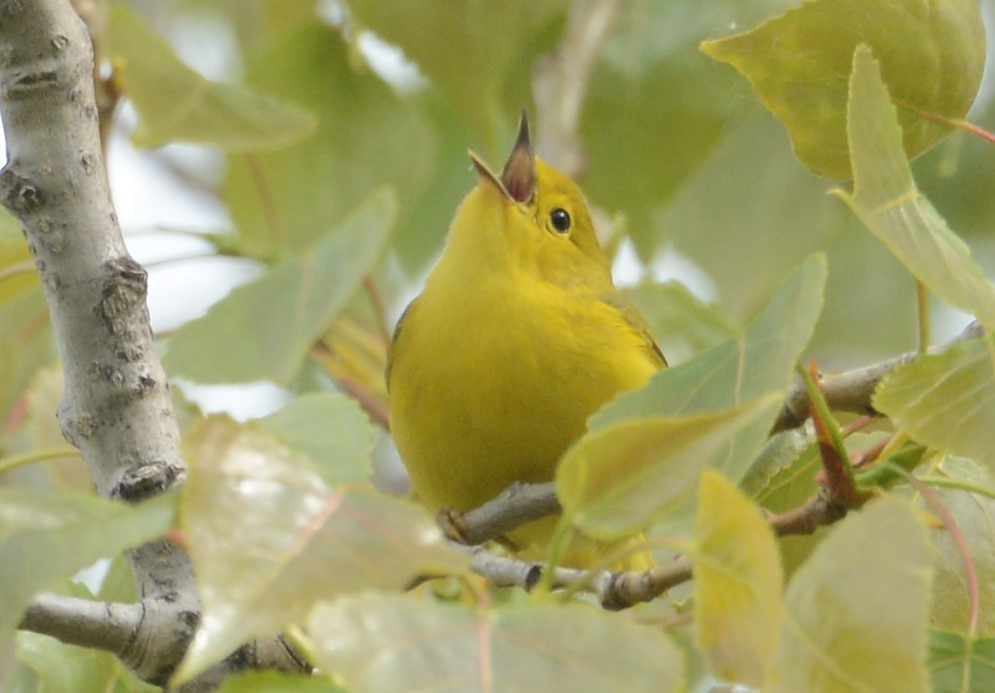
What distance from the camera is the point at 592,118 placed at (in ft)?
9.87

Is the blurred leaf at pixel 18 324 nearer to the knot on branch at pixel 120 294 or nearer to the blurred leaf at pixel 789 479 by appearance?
the knot on branch at pixel 120 294

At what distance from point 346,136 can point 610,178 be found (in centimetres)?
56

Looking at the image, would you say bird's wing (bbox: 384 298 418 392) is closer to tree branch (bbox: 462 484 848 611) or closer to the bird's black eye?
the bird's black eye

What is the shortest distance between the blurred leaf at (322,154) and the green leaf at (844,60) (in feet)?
4.43

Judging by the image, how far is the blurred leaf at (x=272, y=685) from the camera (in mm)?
1177

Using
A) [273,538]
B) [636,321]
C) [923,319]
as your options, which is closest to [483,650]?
[273,538]

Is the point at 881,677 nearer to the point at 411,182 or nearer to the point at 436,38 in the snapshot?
the point at 436,38

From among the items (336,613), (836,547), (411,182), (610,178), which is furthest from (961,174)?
(336,613)

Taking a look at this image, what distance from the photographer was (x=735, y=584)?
3.37ft

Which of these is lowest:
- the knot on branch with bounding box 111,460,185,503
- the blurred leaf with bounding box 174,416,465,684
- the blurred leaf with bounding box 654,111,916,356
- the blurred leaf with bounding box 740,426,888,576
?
the blurred leaf with bounding box 654,111,916,356

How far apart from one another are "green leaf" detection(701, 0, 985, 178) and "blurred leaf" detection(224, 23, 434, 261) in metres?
1.35

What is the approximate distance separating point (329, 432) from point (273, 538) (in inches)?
15.2

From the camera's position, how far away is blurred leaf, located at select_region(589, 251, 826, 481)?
3.97 ft

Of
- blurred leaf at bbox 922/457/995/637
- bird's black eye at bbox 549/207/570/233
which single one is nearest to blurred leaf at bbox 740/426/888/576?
blurred leaf at bbox 922/457/995/637
